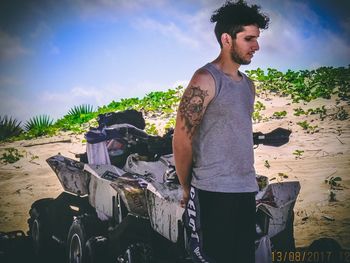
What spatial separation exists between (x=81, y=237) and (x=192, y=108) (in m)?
2.24

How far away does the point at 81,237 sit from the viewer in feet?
11.0

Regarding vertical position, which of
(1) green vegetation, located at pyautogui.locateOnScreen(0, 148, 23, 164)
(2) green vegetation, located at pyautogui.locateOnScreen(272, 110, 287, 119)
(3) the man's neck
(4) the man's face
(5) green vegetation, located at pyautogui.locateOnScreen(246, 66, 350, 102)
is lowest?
(1) green vegetation, located at pyautogui.locateOnScreen(0, 148, 23, 164)

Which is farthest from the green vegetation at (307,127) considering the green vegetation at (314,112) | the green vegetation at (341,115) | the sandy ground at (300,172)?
the green vegetation at (341,115)

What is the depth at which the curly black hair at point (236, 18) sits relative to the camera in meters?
2.05

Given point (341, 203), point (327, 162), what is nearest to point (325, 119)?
point (327, 162)

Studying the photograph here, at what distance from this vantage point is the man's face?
2023mm

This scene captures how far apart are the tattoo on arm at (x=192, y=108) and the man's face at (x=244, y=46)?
38 centimetres

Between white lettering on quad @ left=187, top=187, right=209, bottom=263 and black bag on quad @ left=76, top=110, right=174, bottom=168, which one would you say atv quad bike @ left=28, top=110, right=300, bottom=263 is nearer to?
black bag on quad @ left=76, top=110, right=174, bottom=168

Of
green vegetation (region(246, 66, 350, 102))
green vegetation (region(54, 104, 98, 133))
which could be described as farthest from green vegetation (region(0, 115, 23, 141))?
green vegetation (region(246, 66, 350, 102))

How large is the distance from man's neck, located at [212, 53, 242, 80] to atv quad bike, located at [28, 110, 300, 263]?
0.81 metres

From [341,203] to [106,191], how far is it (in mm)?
3615
